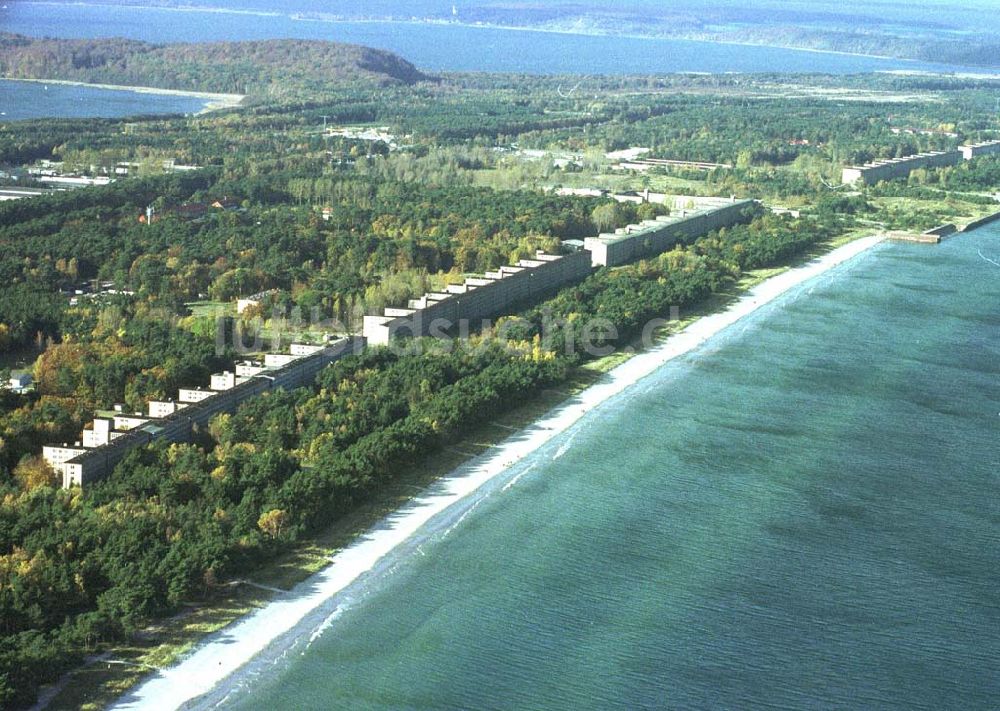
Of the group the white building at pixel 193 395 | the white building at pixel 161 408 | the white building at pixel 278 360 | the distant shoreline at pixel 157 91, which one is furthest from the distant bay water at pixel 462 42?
the white building at pixel 161 408

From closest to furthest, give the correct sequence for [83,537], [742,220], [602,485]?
[83,537] → [602,485] → [742,220]

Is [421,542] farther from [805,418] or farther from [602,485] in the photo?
[805,418]

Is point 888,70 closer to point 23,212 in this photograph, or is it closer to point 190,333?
Result: point 23,212

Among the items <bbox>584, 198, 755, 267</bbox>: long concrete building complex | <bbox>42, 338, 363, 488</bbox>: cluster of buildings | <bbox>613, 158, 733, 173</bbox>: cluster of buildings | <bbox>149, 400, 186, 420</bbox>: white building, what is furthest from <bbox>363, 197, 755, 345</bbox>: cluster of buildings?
<bbox>613, 158, 733, 173</bbox>: cluster of buildings

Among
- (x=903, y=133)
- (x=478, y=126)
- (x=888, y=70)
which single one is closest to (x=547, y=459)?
(x=478, y=126)

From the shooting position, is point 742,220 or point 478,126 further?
point 478,126

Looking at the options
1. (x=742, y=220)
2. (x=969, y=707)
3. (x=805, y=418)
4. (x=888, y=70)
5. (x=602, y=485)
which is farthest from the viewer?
(x=888, y=70)
